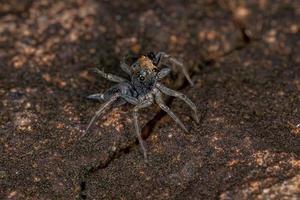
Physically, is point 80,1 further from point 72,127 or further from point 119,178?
point 119,178

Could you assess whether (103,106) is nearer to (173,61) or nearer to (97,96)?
(97,96)

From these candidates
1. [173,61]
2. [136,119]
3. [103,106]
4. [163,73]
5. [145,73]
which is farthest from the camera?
[173,61]

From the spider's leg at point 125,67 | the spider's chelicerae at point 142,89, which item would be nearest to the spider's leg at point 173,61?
the spider's chelicerae at point 142,89

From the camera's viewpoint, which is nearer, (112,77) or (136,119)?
(136,119)

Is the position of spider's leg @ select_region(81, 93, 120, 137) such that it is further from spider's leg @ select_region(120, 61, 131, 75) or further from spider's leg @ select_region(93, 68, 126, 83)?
spider's leg @ select_region(120, 61, 131, 75)

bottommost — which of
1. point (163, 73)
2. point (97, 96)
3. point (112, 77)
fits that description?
point (97, 96)

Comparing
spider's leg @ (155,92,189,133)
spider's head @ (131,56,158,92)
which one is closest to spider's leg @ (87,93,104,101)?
spider's head @ (131,56,158,92)

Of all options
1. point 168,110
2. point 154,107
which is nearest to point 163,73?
point 154,107

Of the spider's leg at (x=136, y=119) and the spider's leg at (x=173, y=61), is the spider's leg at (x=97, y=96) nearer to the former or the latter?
the spider's leg at (x=136, y=119)
